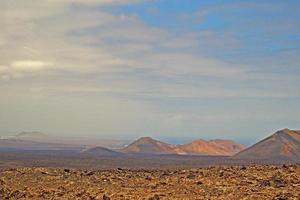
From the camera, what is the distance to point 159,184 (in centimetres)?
2647

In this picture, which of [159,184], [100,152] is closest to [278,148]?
[100,152]

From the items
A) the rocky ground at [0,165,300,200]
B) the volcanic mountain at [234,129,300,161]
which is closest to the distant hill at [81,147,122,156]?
the volcanic mountain at [234,129,300,161]

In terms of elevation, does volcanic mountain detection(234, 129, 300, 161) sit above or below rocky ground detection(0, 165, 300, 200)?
above

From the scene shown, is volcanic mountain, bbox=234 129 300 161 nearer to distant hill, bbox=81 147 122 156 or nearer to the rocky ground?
distant hill, bbox=81 147 122 156

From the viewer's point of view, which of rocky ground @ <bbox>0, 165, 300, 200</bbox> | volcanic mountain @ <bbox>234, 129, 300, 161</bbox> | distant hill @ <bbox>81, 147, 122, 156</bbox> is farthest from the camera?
distant hill @ <bbox>81, 147, 122, 156</bbox>

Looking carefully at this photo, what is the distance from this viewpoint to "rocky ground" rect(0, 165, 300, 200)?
23.5 meters

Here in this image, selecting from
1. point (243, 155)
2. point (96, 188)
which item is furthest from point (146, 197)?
point (243, 155)

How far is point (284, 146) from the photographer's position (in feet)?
463

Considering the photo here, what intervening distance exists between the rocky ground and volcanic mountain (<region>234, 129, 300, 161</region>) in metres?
99.6

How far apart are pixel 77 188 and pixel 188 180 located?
565 cm

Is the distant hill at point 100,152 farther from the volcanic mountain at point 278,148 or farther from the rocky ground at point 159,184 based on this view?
the rocky ground at point 159,184

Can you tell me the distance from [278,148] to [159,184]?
119m

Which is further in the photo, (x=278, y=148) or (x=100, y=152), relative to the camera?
(x=100, y=152)

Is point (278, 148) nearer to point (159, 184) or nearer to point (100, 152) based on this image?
point (100, 152)
